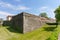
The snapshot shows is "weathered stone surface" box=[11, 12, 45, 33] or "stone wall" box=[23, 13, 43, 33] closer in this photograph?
"weathered stone surface" box=[11, 12, 45, 33]

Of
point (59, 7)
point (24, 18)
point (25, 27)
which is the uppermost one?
point (59, 7)

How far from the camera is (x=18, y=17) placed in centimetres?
3084

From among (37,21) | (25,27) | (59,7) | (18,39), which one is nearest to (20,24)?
(25,27)

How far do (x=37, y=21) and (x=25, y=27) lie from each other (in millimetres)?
3903

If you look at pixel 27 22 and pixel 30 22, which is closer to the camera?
pixel 27 22

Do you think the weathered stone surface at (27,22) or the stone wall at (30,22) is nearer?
the weathered stone surface at (27,22)

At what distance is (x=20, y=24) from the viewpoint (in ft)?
96.3

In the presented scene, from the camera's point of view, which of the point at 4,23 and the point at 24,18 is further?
the point at 4,23

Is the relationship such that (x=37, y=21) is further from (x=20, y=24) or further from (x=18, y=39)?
(x=18, y=39)

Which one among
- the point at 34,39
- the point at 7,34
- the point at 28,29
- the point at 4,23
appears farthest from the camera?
the point at 4,23

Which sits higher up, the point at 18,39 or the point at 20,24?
the point at 20,24

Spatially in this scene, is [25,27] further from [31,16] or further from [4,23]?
[4,23]

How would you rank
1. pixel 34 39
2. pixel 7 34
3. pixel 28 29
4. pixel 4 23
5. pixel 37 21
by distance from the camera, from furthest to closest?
1. pixel 4 23
2. pixel 37 21
3. pixel 28 29
4. pixel 7 34
5. pixel 34 39

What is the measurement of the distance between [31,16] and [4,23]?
45.8 feet
